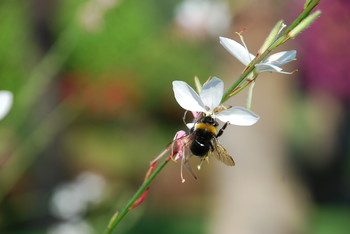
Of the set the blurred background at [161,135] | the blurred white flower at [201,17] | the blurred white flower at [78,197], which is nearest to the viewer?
the blurred background at [161,135]

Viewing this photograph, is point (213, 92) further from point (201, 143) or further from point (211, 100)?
point (201, 143)

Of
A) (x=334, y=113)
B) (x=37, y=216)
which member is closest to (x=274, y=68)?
(x=37, y=216)

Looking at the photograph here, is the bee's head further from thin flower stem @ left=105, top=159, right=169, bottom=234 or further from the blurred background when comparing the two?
the blurred background

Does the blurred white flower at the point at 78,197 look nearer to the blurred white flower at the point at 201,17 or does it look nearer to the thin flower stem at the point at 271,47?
the blurred white flower at the point at 201,17

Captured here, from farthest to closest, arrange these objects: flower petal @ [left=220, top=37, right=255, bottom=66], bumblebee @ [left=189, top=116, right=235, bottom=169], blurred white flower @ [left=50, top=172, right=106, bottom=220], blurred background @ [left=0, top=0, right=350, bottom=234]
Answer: blurred white flower @ [left=50, top=172, right=106, bottom=220], blurred background @ [left=0, top=0, right=350, bottom=234], bumblebee @ [left=189, top=116, right=235, bottom=169], flower petal @ [left=220, top=37, right=255, bottom=66]

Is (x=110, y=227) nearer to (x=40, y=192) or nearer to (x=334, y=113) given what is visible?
(x=40, y=192)

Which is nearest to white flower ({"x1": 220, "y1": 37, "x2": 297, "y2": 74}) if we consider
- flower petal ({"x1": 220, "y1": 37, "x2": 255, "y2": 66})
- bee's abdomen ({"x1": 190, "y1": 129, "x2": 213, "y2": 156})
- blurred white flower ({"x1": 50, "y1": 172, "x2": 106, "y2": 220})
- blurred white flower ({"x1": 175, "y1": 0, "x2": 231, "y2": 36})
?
flower petal ({"x1": 220, "y1": 37, "x2": 255, "y2": 66})

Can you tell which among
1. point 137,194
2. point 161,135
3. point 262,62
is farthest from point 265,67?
point 161,135

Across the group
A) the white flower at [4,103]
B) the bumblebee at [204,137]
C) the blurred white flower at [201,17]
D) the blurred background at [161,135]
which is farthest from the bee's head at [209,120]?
the blurred white flower at [201,17]
